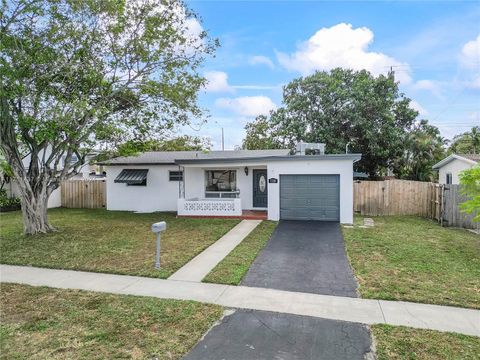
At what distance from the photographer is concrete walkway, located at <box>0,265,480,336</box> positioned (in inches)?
188

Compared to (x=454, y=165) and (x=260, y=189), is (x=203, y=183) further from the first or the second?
(x=454, y=165)

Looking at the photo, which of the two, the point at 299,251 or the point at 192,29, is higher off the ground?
the point at 192,29

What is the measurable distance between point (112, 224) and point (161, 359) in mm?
10596

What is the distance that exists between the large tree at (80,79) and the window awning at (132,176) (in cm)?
476

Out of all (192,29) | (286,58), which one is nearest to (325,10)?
(192,29)

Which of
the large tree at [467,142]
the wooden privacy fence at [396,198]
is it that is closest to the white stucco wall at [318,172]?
the wooden privacy fence at [396,198]

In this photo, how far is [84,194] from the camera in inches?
779

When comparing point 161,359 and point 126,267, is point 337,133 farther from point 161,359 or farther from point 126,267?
point 161,359

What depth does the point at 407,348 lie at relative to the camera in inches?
157

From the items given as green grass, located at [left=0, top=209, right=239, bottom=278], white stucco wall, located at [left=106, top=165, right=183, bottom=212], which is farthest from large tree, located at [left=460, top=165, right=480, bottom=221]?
white stucco wall, located at [left=106, top=165, right=183, bottom=212]

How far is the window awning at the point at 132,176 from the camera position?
56.9ft

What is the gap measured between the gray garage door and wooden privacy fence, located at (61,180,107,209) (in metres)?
11.6

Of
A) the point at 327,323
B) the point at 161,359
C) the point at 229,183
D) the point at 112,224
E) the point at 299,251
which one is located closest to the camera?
the point at 161,359

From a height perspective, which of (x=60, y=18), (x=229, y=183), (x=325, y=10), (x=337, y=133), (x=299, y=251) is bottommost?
(x=299, y=251)
